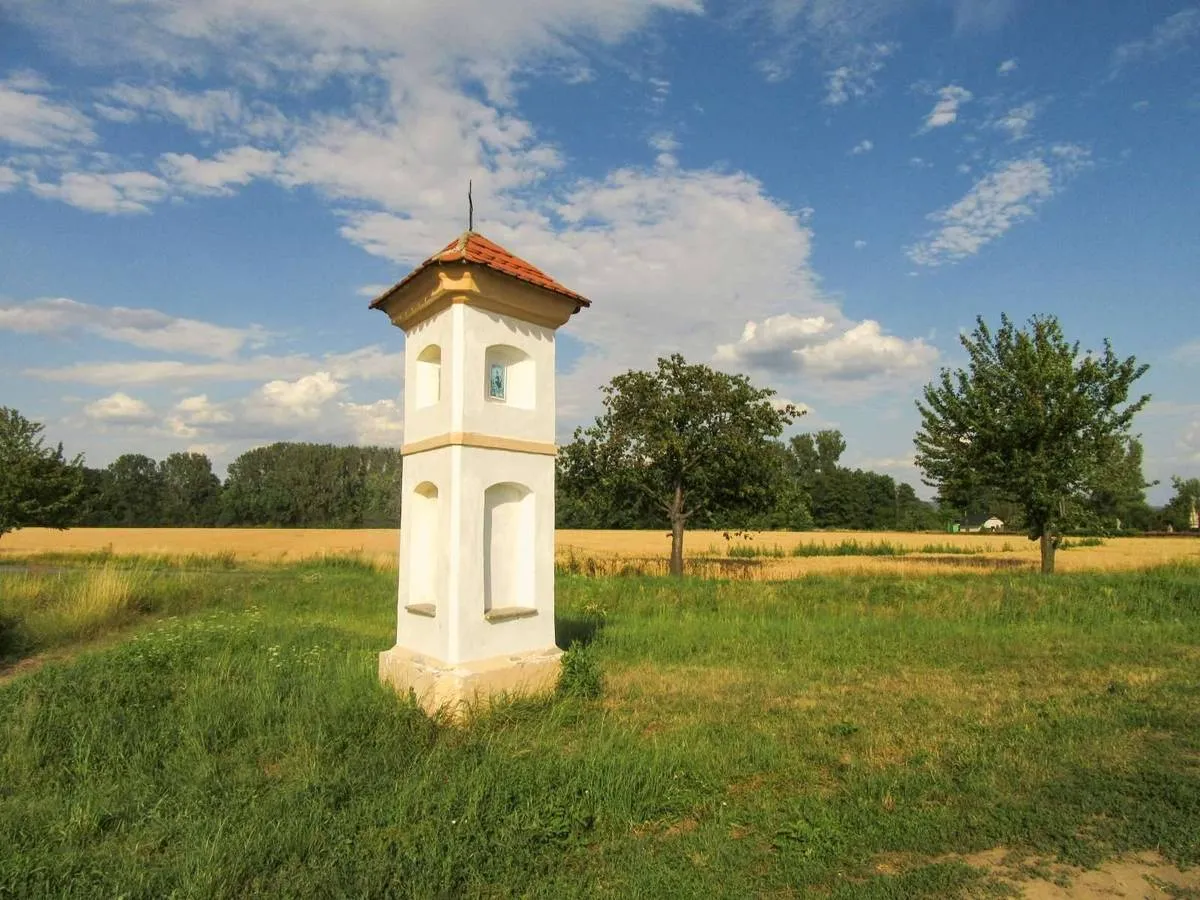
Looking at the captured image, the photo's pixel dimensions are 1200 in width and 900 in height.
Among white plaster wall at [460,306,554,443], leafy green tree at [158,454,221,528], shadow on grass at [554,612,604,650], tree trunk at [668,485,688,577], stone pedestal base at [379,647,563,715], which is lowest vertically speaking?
shadow on grass at [554,612,604,650]

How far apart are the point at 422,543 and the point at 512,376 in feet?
6.09

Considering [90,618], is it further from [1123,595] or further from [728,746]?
[1123,595]

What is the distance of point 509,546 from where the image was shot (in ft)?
22.5

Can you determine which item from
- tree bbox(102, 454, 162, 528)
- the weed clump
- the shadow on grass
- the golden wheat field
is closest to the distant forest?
tree bbox(102, 454, 162, 528)

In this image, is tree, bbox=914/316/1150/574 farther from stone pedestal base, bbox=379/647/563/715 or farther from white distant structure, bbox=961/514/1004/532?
white distant structure, bbox=961/514/1004/532

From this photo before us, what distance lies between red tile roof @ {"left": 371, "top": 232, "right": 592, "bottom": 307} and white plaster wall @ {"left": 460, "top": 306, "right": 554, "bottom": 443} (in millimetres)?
413

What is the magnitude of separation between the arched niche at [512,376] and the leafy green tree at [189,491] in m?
82.4

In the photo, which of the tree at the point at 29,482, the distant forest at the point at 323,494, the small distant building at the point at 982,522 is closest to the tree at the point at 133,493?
the distant forest at the point at 323,494

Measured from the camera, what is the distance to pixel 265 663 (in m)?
7.62

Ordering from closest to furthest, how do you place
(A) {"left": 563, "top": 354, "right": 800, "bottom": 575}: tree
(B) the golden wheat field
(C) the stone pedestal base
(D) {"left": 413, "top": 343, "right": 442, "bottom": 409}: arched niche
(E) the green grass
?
(E) the green grass → (C) the stone pedestal base → (D) {"left": 413, "top": 343, "right": 442, "bottom": 409}: arched niche → (A) {"left": 563, "top": 354, "right": 800, "bottom": 575}: tree → (B) the golden wheat field

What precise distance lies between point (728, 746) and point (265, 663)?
16.7 ft

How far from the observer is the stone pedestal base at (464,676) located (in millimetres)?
5965

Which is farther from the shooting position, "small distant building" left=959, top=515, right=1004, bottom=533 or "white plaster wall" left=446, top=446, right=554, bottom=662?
"small distant building" left=959, top=515, right=1004, bottom=533

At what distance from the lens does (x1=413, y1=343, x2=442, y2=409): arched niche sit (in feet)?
22.8
